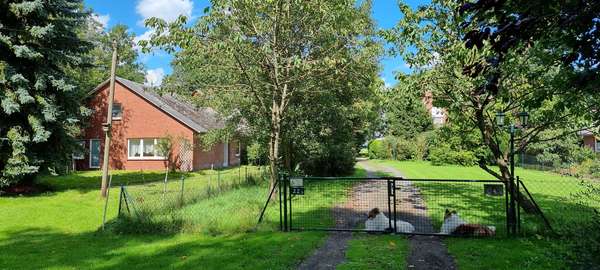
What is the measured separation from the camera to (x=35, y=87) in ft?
52.4

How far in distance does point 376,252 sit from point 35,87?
1475 cm

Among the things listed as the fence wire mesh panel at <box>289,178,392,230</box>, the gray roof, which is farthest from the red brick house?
the fence wire mesh panel at <box>289,178,392,230</box>

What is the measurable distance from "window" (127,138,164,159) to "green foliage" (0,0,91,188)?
383 inches

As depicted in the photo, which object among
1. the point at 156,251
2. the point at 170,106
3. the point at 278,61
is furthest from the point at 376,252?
the point at 170,106

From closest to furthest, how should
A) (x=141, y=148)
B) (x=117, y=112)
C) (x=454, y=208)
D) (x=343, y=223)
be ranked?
(x=343, y=223), (x=454, y=208), (x=141, y=148), (x=117, y=112)

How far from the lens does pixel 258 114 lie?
1664 cm

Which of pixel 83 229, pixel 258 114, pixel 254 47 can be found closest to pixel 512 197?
pixel 254 47

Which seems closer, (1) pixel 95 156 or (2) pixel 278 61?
(2) pixel 278 61

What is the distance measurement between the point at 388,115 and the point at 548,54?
42.3 metres

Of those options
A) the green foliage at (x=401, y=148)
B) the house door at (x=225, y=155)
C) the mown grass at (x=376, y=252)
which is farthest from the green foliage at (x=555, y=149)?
the mown grass at (x=376, y=252)

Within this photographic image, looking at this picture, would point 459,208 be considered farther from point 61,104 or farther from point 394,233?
point 61,104

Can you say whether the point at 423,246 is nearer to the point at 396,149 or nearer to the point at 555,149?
the point at 555,149

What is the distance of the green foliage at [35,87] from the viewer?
50.0 feet

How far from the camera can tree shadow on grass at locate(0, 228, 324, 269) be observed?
22.2 ft
